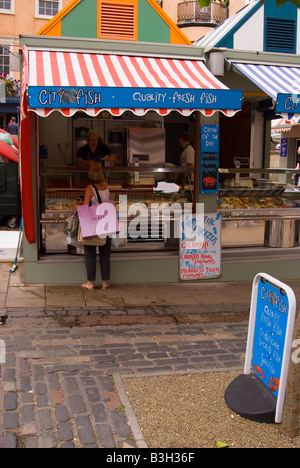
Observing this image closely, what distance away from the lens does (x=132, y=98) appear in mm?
5988

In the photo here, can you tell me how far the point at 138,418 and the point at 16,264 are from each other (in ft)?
16.5

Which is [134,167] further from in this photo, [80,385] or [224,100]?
[80,385]

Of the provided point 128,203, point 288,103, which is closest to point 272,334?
point 288,103

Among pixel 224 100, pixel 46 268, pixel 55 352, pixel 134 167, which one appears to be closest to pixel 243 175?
pixel 134 167

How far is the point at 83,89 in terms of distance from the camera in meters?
5.83

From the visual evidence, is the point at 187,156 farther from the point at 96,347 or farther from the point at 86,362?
the point at 86,362

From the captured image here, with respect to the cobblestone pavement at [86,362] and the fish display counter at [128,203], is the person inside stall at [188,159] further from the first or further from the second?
the cobblestone pavement at [86,362]

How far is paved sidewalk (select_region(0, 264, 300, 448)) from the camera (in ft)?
12.4

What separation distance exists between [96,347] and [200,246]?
3028 millimetres

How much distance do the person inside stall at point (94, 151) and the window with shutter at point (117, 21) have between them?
156cm

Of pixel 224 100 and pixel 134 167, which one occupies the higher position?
pixel 224 100

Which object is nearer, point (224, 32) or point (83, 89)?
point (83, 89)

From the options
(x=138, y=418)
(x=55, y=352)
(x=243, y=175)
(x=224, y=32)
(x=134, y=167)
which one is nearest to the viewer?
(x=138, y=418)
